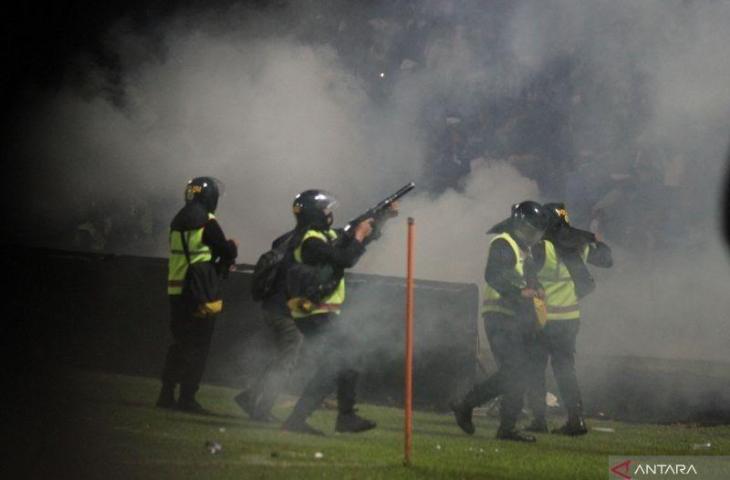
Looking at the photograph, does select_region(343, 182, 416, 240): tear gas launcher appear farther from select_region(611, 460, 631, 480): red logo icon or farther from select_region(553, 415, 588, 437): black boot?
select_region(611, 460, 631, 480): red logo icon

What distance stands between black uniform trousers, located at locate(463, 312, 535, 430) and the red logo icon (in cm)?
155

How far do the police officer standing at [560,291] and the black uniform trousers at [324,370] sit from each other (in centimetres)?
179

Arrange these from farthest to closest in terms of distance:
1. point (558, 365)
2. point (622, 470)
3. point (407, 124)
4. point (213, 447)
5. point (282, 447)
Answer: point (407, 124) → point (558, 365) → point (282, 447) → point (213, 447) → point (622, 470)

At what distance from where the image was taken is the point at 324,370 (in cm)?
668

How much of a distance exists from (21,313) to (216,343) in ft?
6.42

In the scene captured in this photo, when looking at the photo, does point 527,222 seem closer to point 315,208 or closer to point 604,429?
point 315,208

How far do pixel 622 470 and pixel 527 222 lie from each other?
94.3 inches

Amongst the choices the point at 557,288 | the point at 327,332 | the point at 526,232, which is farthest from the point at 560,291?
the point at 327,332

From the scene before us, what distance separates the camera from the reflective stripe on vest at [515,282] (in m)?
7.45

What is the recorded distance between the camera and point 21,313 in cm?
1001

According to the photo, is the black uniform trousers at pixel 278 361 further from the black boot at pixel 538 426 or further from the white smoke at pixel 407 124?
the white smoke at pixel 407 124

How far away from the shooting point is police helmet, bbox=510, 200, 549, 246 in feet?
25.0

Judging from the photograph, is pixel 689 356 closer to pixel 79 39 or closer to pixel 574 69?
pixel 574 69

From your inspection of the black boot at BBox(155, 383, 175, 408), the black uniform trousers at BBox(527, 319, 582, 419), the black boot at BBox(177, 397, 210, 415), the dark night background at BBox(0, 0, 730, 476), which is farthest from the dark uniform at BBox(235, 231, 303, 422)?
the dark night background at BBox(0, 0, 730, 476)
